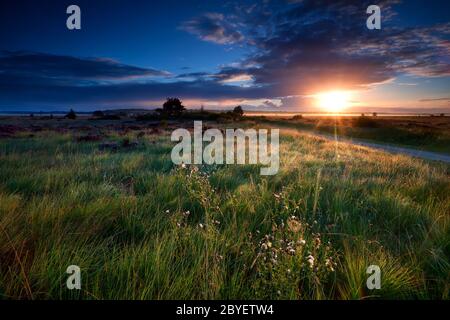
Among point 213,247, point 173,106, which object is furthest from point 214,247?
point 173,106

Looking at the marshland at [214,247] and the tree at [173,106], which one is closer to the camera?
the marshland at [214,247]

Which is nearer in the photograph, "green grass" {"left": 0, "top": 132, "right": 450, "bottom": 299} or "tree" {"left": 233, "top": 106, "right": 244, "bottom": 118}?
"green grass" {"left": 0, "top": 132, "right": 450, "bottom": 299}

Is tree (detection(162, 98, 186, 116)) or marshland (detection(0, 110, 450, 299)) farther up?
tree (detection(162, 98, 186, 116))

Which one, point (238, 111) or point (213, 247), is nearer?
point (213, 247)

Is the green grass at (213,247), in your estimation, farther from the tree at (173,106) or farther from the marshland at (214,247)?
the tree at (173,106)

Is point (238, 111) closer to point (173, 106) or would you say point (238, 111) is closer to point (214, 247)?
point (173, 106)

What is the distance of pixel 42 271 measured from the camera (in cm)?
200

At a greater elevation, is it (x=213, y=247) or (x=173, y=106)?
(x=173, y=106)

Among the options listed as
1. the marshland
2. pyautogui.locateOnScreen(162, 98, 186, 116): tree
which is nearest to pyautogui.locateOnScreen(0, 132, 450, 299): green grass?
the marshland

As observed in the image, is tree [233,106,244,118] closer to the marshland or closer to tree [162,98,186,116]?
tree [162,98,186,116]

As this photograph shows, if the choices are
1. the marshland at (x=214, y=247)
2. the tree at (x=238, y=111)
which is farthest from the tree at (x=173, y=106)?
the marshland at (x=214, y=247)

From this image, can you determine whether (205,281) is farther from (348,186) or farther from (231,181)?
(348,186)

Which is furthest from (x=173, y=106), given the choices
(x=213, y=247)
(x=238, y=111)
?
(x=213, y=247)
